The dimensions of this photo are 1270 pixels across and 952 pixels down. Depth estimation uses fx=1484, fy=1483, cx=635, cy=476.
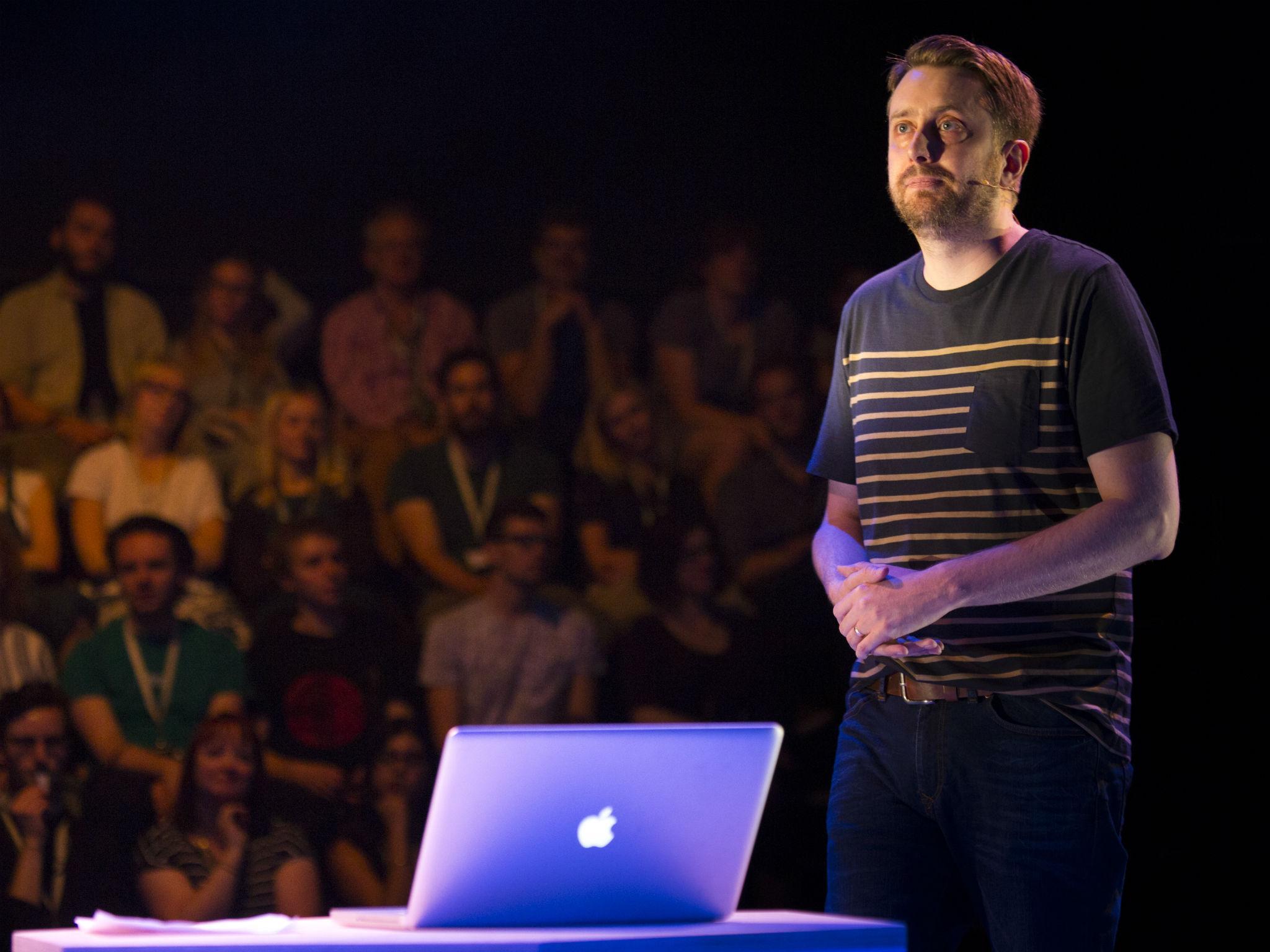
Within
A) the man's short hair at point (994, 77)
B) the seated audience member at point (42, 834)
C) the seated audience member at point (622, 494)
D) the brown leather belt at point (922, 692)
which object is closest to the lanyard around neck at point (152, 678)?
the seated audience member at point (42, 834)

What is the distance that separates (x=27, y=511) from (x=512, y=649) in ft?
4.54

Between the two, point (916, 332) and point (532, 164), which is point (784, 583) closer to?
point (532, 164)

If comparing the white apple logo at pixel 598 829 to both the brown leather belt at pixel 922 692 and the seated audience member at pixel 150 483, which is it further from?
the seated audience member at pixel 150 483

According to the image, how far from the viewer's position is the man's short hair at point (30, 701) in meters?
3.90

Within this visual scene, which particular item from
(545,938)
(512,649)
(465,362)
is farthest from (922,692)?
(465,362)

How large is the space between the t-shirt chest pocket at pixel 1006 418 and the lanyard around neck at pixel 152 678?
115 inches

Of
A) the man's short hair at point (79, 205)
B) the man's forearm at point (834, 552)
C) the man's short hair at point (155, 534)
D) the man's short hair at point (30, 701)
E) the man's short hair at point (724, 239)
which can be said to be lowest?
the man's short hair at point (30, 701)

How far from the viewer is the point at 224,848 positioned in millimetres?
3988

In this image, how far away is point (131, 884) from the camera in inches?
154

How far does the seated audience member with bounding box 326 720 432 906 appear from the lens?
13.4ft

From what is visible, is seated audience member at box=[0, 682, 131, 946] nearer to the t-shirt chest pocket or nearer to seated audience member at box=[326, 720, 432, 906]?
seated audience member at box=[326, 720, 432, 906]

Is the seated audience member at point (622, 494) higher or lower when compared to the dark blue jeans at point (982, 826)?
higher

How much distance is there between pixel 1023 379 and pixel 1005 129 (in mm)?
341

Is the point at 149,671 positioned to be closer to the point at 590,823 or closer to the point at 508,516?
the point at 508,516
